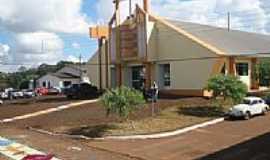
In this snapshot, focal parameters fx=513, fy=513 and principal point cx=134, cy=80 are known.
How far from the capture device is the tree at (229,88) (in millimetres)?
35062

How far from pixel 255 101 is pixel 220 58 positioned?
8961 mm

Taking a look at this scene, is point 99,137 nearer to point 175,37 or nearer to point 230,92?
point 230,92

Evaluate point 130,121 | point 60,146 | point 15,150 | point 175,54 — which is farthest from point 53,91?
point 15,150

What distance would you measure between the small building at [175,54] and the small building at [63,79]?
2665 centimetres

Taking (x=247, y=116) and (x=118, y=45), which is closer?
(x=247, y=116)

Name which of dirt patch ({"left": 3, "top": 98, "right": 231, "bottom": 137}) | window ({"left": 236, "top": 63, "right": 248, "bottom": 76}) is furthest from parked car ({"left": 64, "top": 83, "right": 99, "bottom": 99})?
window ({"left": 236, "top": 63, "right": 248, "bottom": 76})

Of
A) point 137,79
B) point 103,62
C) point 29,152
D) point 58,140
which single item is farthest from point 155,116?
point 103,62

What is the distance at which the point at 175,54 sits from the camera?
4706cm

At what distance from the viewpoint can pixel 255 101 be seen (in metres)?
34.2

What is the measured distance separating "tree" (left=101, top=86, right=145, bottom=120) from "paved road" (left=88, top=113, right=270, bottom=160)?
3248 millimetres

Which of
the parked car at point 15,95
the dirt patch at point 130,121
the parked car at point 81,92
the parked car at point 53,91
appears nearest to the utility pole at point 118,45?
the parked car at point 81,92

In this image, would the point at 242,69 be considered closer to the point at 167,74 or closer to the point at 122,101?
the point at 167,74

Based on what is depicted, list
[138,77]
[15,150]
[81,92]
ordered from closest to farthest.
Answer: [15,150] → [81,92] → [138,77]

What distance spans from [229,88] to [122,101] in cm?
1031
